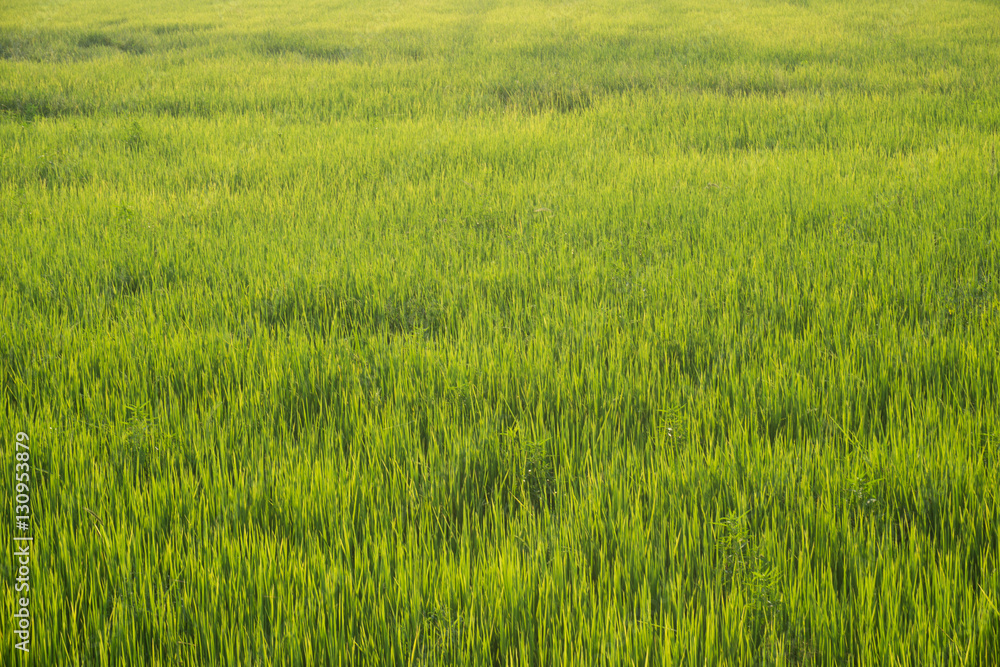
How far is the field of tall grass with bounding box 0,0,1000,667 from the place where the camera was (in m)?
1.61

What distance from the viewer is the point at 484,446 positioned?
2346 mm

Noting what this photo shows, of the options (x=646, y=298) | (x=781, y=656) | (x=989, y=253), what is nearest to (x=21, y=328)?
(x=646, y=298)

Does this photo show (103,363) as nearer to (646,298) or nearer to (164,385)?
(164,385)

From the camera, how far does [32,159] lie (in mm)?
6383

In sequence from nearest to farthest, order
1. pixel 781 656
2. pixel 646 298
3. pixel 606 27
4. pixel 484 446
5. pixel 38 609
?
pixel 781 656
pixel 38 609
pixel 484 446
pixel 646 298
pixel 606 27

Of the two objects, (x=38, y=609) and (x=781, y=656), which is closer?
(x=781, y=656)

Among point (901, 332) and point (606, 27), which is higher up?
point (606, 27)

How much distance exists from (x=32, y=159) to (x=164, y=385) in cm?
511

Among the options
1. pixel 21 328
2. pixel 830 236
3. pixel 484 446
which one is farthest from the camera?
pixel 830 236

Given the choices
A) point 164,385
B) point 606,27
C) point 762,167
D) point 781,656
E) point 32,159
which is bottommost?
point 781,656

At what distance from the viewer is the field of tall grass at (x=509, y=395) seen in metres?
1.61

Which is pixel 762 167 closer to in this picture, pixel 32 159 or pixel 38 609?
pixel 38 609

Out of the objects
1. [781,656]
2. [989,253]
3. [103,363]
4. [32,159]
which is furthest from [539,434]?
A: [32,159]

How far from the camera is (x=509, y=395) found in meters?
2.68
